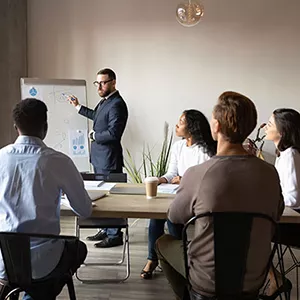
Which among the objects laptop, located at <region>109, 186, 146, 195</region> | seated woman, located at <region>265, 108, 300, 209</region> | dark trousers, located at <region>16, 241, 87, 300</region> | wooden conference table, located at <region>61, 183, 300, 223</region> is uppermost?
seated woman, located at <region>265, 108, 300, 209</region>

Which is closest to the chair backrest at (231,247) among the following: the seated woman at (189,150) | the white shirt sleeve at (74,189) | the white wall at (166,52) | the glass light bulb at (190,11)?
the white shirt sleeve at (74,189)

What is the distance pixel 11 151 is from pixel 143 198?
2.70 ft

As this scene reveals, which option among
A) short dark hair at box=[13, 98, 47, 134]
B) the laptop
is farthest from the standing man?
short dark hair at box=[13, 98, 47, 134]

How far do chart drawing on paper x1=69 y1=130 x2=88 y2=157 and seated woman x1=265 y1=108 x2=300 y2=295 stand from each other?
236cm

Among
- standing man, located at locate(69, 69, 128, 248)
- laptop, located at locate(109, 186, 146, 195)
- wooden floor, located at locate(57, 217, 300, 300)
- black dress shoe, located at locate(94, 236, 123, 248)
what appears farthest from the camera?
standing man, located at locate(69, 69, 128, 248)

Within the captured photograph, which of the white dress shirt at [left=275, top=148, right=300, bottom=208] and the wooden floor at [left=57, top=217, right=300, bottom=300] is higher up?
the white dress shirt at [left=275, top=148, right=300, bottom=208]

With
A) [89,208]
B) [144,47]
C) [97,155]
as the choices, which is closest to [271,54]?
[144,47]

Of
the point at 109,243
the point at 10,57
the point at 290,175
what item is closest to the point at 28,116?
the point at 290,175

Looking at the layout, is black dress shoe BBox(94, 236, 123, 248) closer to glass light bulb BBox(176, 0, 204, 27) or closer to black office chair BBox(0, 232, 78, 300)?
black office chair BBox(0, 232, 78, 300)

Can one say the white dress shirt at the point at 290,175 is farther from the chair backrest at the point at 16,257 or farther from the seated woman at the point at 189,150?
the chair backrest at the point at 16,257

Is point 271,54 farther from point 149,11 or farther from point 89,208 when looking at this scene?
point 89,208

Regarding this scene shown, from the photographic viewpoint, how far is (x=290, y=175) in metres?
2.35

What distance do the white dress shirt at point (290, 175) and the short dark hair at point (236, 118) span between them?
79 centimetres

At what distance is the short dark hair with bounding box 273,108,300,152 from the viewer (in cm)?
250
